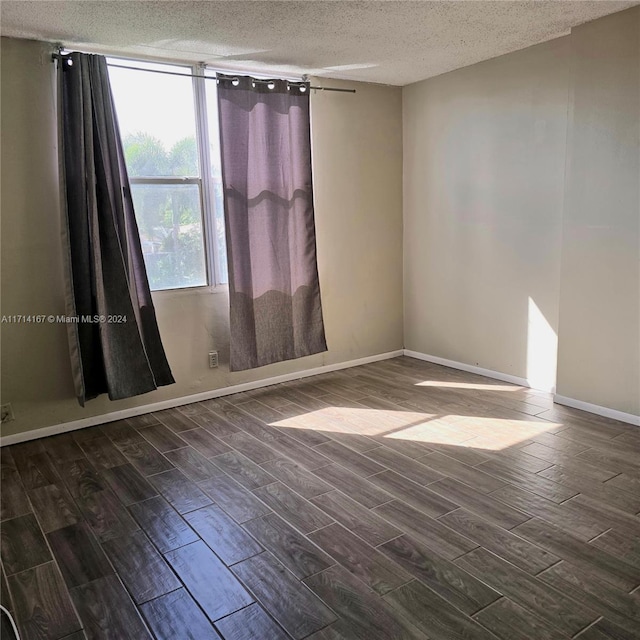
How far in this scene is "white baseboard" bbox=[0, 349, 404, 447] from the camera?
3.62 m

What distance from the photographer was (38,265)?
3551mm

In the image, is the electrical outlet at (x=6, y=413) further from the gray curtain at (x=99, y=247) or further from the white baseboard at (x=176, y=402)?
the gray curtain at (x=99, y=247)

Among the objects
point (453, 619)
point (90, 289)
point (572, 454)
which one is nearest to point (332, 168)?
point (90, 289)

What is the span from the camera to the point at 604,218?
3520 millimetres

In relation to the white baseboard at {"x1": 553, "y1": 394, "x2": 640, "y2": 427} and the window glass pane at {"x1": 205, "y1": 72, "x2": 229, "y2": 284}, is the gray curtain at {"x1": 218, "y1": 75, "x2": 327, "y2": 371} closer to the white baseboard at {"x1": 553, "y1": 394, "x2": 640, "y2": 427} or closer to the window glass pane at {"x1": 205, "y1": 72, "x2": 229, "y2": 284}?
the window glass pane at {"x1": 205, "y1": 72, "x2": 229, "y2": 284}

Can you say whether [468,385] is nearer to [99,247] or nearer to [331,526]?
[331,526]

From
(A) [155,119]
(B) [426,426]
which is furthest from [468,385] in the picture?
(A) [155,119]

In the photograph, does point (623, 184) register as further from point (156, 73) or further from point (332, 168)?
point (156, 73)

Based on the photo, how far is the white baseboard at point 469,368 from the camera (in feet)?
14.4

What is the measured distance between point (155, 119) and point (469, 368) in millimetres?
3044

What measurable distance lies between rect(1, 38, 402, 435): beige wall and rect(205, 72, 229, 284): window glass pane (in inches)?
9.6

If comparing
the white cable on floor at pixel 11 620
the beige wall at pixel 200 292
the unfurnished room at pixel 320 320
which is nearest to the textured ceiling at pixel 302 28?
the unfurnished room at pixel 320 320

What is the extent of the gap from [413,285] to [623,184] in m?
2.13

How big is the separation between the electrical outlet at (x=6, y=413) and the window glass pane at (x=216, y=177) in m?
1.60
